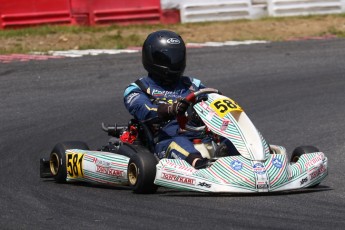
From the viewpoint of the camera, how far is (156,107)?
767 cm

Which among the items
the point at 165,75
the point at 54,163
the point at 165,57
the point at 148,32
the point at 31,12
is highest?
the point at 165,57

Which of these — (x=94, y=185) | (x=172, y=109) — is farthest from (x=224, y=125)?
(x=94, y=185)

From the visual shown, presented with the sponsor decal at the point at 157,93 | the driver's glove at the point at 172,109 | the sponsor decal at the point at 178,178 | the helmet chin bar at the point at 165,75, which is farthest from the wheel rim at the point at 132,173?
the helmet chin bar at the point at 165,75

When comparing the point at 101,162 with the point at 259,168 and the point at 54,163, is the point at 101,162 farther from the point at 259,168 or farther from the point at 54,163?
the point at 259,168

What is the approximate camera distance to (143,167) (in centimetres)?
696

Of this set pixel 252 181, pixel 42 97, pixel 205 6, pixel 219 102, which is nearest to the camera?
pixel 252 181

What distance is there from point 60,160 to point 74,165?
211mm

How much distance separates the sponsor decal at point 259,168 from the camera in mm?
6707

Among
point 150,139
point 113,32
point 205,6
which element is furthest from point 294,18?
point 150,139

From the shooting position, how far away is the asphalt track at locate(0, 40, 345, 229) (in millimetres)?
6066

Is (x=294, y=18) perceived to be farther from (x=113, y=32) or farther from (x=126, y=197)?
(x=126, y=197)

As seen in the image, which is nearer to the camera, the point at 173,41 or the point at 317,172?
the point at 317,172

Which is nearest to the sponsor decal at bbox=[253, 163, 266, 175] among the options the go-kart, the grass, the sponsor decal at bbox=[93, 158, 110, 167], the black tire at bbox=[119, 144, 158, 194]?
the go-kart

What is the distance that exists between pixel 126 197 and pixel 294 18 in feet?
35.8
